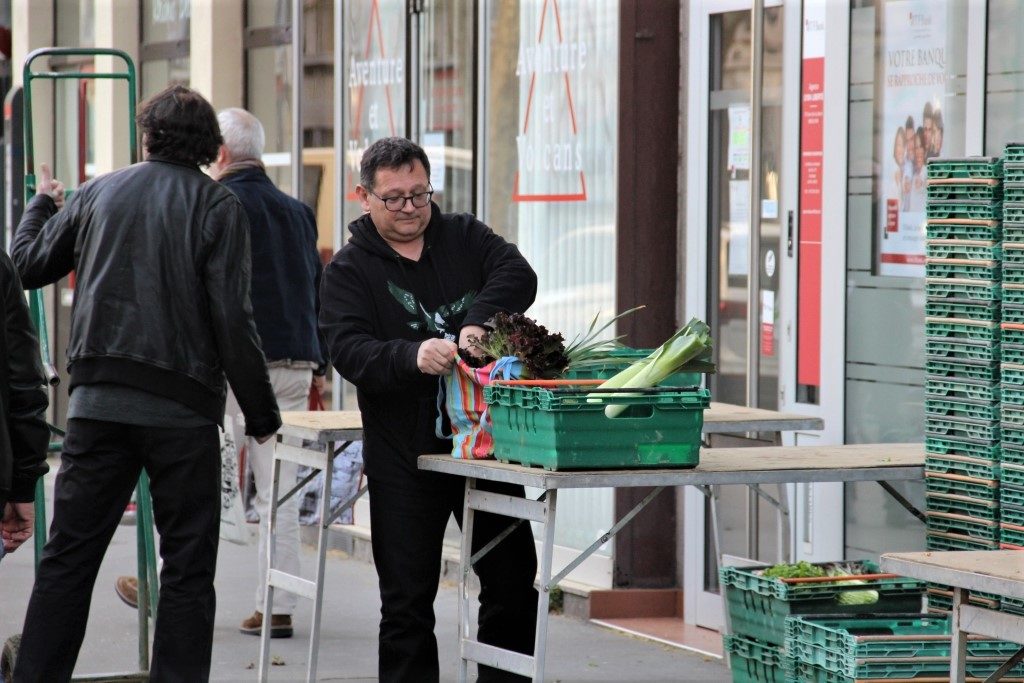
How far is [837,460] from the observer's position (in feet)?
19.0

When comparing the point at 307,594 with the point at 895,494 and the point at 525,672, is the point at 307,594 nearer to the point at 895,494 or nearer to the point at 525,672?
the point at 525,672

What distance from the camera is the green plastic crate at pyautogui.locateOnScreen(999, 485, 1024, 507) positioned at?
5.38m

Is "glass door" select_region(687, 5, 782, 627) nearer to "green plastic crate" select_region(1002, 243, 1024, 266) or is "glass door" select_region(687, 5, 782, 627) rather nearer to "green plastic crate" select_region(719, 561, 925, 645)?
"green plastic crate" select_region(719, 561, 925, 645)

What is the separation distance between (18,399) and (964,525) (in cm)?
284

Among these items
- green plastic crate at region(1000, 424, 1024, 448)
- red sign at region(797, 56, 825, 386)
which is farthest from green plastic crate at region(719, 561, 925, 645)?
red sign at region(797, 56, 825, 386)

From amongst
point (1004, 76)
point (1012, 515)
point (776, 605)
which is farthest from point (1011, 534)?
point (1004, 76)

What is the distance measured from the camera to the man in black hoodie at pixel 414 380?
5.47 meters

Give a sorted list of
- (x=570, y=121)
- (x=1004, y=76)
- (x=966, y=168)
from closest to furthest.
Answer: (x=966, y=168), (x=1004, y=76), (x=570, y=121)

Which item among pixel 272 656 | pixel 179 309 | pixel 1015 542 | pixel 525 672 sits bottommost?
pixel 272 656

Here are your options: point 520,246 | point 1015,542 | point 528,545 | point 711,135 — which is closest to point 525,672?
point 528,545

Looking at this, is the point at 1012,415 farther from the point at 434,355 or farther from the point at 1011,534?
the point at 434,355

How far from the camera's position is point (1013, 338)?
5363 mm

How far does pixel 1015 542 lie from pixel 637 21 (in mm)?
3410

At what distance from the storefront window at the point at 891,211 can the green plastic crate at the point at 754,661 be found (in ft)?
3.17
